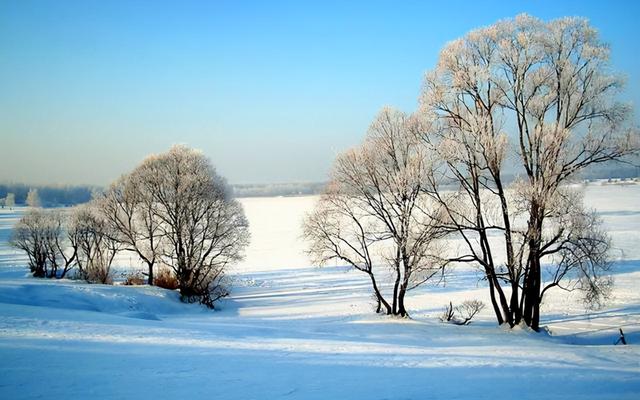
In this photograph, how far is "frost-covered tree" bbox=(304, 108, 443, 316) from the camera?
16125 mm

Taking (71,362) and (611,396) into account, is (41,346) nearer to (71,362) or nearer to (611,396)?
(71,362)

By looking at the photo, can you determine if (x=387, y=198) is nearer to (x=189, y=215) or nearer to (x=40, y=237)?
(x=189, y=215)

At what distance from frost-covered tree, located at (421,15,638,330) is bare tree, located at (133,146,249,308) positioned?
1573cm

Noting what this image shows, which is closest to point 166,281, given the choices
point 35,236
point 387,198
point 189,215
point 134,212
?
point 189,215

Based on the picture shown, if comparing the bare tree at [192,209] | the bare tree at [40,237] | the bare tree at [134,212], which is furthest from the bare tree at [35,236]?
the bare tree at [192,209]

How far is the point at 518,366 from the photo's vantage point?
7.70 m

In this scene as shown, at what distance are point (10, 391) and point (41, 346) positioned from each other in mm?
2158

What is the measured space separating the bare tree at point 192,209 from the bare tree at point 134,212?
694 mm

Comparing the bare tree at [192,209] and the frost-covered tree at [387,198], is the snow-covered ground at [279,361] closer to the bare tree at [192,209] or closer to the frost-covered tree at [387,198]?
the frost-covered tree at [387,198]

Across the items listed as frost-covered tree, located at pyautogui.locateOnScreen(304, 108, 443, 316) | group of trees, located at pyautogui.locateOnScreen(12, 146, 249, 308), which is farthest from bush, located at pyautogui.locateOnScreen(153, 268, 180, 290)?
frost-covered tree, located at pyautogui.locateOnScreen(304, 108, 443, 316)

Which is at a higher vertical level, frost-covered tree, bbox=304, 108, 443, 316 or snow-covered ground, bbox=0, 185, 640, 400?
frost-covered tree, bbox=304, 108, 443, 316

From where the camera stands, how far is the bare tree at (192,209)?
1012 inches

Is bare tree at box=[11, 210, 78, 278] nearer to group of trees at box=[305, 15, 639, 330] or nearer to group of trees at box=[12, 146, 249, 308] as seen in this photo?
group of trees at box=[12, 146, 249, 308]

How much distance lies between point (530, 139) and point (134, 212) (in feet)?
90.7
